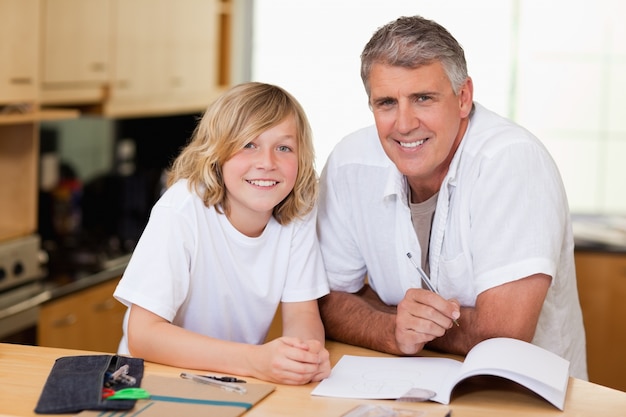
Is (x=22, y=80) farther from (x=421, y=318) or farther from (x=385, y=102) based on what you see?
(x=421, y=318)

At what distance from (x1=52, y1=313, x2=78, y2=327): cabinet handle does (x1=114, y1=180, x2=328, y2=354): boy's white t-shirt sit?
1.17 metres

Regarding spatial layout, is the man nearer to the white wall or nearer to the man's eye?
the man's eye

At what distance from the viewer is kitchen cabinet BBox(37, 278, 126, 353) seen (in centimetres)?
317

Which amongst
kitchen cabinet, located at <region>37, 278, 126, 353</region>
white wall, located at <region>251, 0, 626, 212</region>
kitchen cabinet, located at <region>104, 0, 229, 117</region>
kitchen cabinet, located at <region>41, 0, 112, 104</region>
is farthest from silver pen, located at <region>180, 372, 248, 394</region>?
white wall, located at <region>251, 0, 626, 212</region>

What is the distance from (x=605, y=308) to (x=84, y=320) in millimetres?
2353

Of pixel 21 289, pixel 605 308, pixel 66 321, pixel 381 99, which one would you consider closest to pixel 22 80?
pixel 21 289

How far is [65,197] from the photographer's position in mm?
4031

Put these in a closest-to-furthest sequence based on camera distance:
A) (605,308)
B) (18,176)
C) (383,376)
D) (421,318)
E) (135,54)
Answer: (383,376) → (421,318) → (18,176) → (135,54) → (605,308)

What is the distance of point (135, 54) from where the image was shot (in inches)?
159

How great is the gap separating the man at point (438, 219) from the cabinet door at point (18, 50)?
1.34 metres

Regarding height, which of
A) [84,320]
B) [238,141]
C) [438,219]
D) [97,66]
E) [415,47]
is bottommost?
[84,320]

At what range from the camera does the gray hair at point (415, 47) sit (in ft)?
6.43

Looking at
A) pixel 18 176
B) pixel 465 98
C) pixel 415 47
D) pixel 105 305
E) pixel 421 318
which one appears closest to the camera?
pixel 421 318

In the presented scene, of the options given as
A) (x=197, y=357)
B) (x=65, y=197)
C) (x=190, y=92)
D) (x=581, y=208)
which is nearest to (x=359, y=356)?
(x=197, y=357)
